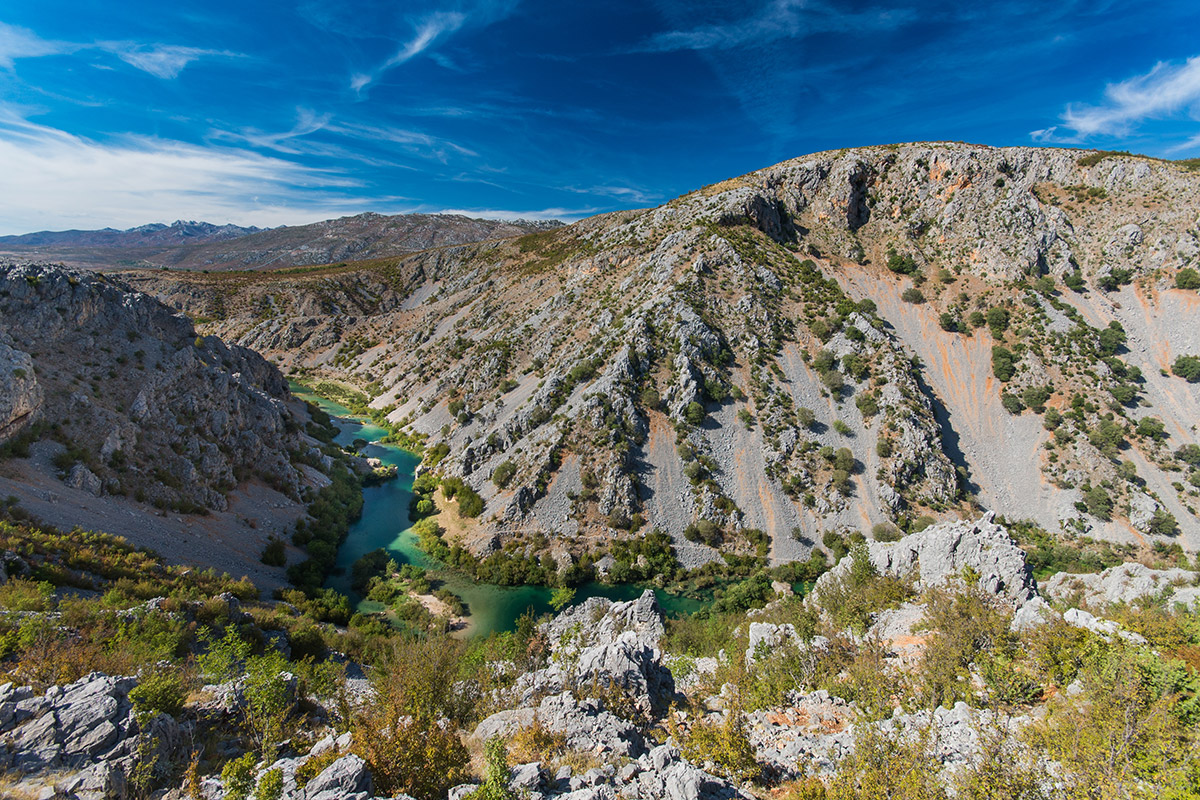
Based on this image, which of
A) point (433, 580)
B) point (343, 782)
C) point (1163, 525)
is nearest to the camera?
point (343, 782)

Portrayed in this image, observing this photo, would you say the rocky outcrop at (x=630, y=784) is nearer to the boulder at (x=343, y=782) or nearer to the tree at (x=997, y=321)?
the boulder at (x=343, y=782)

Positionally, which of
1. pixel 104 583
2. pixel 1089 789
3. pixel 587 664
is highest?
pixel 1089 789

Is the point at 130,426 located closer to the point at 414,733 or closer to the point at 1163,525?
the point at 414,733

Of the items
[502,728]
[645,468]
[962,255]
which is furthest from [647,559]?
[962,255]

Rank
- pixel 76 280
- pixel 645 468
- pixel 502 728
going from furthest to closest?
pixel 645 468 < pixel 76 280 < pixel 502 728

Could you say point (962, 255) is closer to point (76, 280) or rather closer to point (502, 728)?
point (502, 728)

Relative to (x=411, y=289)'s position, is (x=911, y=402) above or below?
below

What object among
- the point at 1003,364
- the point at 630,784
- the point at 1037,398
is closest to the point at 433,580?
the point at 630,784
